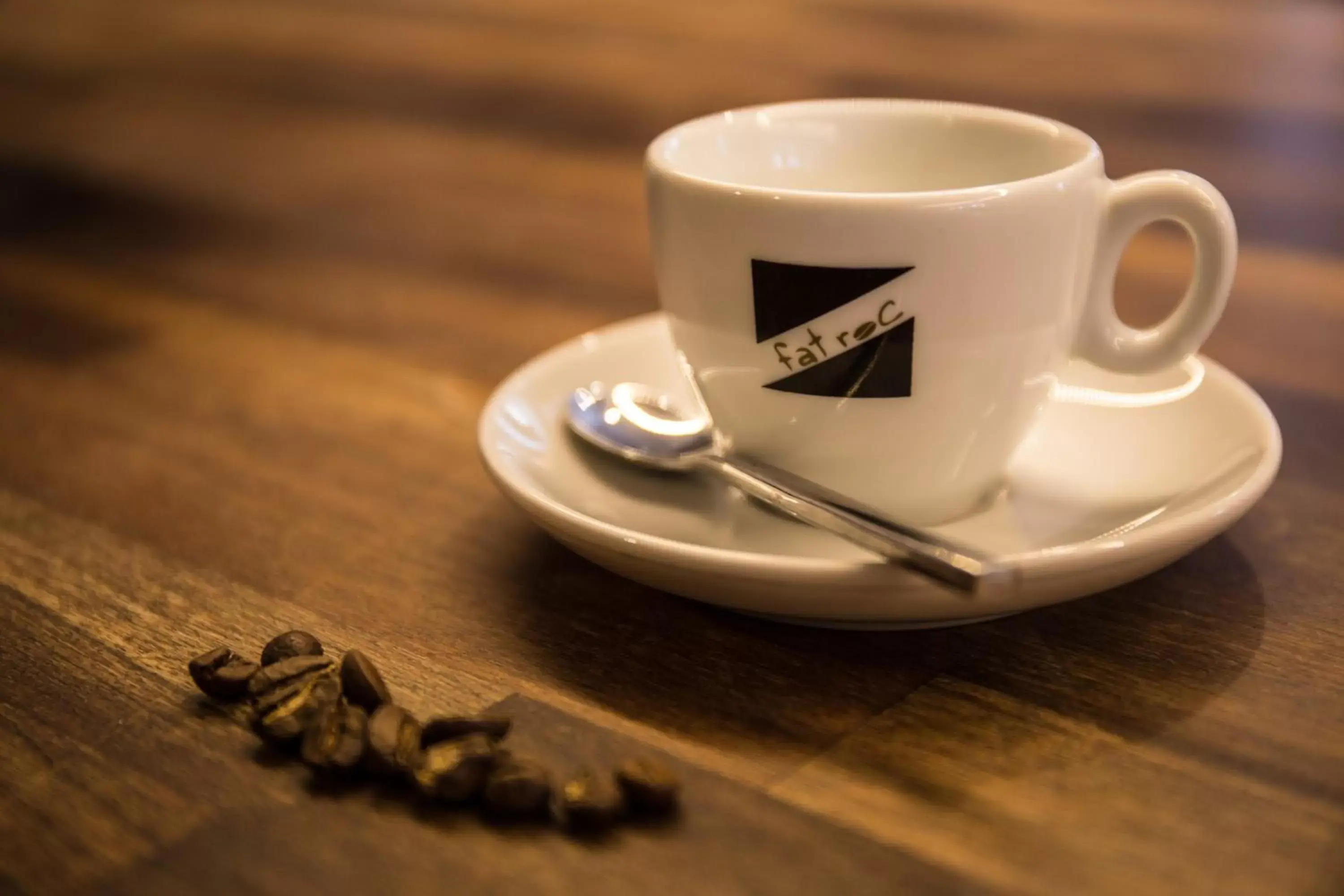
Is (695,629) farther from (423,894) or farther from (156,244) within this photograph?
(156,244)

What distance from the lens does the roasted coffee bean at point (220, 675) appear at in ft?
1.62

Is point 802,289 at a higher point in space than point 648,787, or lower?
higher

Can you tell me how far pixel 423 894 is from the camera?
0.39m

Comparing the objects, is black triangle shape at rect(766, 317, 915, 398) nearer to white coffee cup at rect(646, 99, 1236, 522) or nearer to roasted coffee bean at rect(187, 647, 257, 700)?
white coffee cup at rect(646, 99, 1236, 522)

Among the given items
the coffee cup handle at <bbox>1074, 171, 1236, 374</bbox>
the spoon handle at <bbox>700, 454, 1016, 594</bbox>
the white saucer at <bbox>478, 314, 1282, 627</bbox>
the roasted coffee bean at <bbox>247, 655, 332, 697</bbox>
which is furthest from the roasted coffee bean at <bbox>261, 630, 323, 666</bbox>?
the coffee cup handle at <bbox>1074, 171, 1236, 374</bbox>

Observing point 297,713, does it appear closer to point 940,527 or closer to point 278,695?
point 278,695

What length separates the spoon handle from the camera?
1.47 ft

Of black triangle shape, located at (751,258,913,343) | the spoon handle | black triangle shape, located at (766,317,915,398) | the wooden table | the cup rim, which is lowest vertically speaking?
the wooden table

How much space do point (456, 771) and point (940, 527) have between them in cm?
30

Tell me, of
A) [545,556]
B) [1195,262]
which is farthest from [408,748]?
[1195,262]

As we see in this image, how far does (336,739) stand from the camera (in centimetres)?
45

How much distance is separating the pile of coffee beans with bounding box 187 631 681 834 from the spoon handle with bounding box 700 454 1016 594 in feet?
0.39

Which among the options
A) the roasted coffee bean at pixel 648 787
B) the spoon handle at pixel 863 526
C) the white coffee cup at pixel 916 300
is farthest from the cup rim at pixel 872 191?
the roasted coffee bean at pixel 648 787

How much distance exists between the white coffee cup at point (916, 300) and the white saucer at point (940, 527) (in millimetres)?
40
